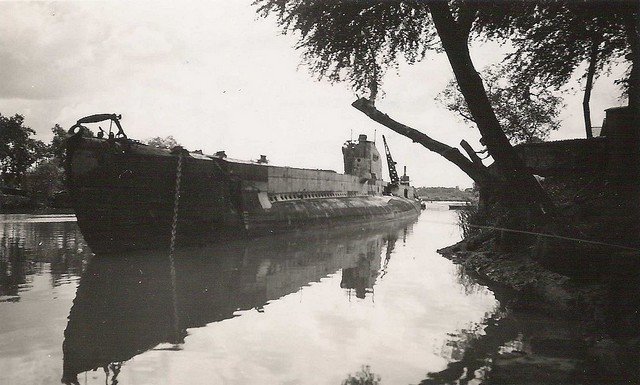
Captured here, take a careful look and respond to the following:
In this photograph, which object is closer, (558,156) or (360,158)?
(558,156)

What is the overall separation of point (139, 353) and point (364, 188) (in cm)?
3298

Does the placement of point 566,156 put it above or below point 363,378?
above

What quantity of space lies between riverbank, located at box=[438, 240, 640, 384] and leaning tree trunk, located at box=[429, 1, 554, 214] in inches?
54.0

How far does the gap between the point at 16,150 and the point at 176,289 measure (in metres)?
61.1

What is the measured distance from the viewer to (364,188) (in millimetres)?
38062

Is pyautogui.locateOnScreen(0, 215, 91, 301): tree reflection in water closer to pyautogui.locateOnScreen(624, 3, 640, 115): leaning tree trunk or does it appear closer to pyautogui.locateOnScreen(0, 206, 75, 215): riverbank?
pyautogui.locateOnScreen(624, 3, 640, 115): leaning tree trunk

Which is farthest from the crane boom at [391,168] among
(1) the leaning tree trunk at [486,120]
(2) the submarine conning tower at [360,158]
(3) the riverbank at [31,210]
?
(1) the leaning tree trunk at [486,120]

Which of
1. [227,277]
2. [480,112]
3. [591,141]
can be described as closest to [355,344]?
[480,112]

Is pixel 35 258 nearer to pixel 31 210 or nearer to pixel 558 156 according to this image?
pixel 558 156

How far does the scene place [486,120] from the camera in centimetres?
736

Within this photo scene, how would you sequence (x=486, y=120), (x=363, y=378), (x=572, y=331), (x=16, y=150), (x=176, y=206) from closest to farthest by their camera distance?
(x=363, y=378), (x=572, y=331), (x=486, y=120), (x=176, y=206), (x=16, y=150)

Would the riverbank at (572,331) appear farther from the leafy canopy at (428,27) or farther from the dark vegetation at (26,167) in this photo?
the dark vegetation at (26,167)

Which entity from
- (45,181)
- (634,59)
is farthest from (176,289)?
(45,181)

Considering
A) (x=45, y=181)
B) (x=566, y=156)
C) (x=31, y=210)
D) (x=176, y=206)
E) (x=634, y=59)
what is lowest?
(x=31, y=210)
